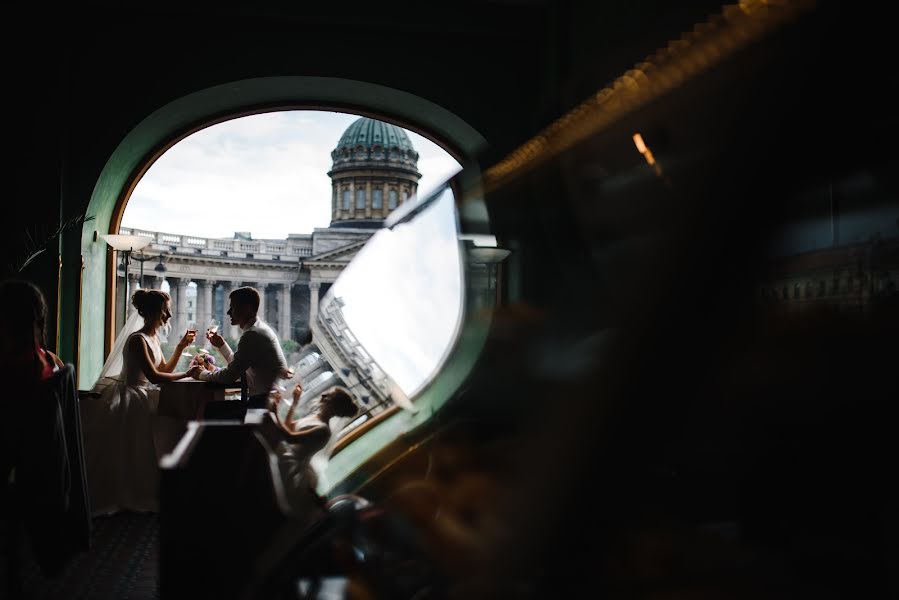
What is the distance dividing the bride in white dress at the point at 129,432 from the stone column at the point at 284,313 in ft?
61.1

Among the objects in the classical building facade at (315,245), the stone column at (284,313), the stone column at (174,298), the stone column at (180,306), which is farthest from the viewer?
the classical building facade at (315,245)

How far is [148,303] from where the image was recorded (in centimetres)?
415

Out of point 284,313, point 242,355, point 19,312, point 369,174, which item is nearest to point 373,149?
point 369,174

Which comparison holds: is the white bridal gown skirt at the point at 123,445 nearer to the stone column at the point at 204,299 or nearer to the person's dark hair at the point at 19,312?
the person's dark hair at the point at 19,312

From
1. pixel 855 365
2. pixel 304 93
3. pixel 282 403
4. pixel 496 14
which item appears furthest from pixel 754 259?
pixel 304 93

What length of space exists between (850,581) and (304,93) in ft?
17.8

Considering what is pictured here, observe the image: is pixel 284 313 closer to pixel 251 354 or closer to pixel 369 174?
pixel 369 174

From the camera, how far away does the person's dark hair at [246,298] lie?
3.74 metres

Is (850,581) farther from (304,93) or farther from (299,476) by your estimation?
(304,93)

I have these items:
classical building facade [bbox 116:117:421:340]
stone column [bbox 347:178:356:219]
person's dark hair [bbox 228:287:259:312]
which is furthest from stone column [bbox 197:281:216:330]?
person's dark hair [bbox 228:287:259:312]

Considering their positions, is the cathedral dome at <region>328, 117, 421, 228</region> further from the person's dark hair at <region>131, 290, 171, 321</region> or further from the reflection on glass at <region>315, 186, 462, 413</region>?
the reflection on glass at <region>315, 186, 462, 413</region>

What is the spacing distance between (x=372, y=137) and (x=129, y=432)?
1050 inches

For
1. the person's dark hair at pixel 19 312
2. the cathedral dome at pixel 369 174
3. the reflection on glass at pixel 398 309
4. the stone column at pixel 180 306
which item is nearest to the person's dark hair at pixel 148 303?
the person's dark hair at pixel 19 312

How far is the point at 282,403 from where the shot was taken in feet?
3.38
